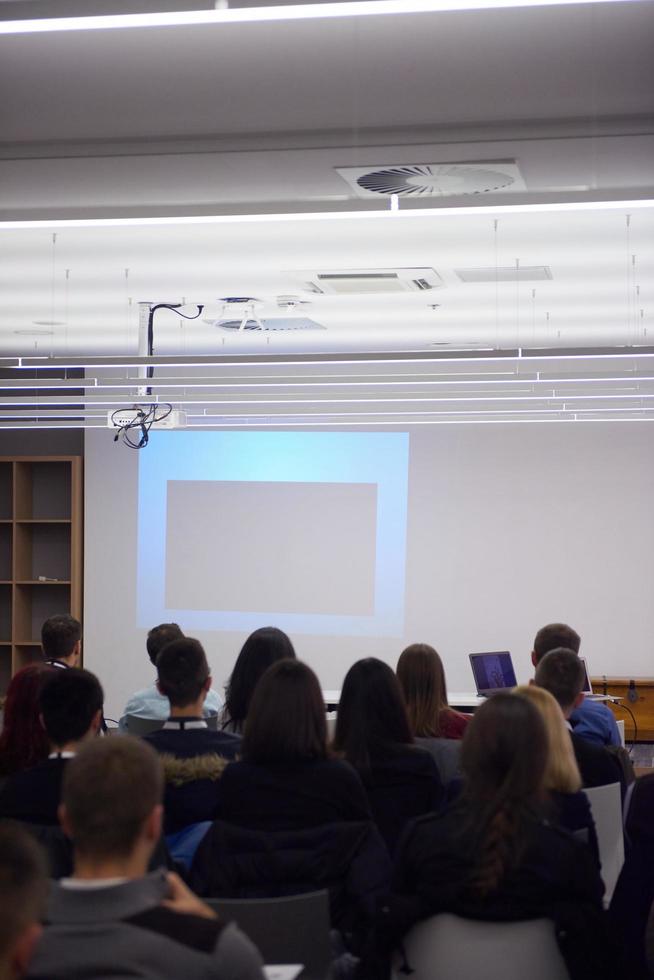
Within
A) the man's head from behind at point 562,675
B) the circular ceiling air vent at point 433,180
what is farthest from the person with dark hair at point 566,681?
the circular ceiling air vent at point 433,180

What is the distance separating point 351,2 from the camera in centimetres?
210

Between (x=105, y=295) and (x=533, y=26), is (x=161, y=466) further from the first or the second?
(x=533, y=26)

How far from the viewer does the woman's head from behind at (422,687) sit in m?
3.85

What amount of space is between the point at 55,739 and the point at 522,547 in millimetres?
6979

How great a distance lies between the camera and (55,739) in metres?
3.00

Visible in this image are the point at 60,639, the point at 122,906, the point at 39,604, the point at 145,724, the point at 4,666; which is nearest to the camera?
the point at 122,906

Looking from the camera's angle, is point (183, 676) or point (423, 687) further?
point (423, 687)

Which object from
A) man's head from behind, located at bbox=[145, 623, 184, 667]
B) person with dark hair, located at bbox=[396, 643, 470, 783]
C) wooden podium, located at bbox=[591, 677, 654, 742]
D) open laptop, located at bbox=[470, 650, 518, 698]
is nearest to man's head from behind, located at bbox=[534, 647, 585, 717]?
person with dark hair, located at bbox=[396, 643, 470, 783]

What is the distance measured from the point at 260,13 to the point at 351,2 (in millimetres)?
186

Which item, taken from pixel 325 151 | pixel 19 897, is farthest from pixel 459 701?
pixel 19 897

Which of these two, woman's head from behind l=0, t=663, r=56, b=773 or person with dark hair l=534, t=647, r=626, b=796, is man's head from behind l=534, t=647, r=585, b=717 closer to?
person with dark hair l=534, t=647, r=626, b=796

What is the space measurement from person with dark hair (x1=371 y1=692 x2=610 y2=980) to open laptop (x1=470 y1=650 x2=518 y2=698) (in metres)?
4.94

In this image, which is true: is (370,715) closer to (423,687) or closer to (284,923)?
(423,687)

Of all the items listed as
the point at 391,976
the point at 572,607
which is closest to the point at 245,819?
the point at 391,976
